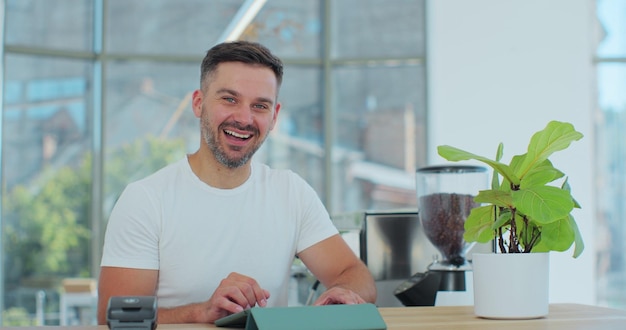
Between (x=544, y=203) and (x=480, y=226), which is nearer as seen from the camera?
(x=544, y=203)

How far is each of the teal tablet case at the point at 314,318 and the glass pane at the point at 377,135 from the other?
5.44 m

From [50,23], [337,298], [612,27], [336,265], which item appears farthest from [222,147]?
[612,27]

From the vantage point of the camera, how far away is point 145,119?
22.3 ft

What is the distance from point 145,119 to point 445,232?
467cm

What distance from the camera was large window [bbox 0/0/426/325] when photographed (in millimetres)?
6336

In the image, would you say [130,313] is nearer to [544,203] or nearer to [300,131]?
[544,203]

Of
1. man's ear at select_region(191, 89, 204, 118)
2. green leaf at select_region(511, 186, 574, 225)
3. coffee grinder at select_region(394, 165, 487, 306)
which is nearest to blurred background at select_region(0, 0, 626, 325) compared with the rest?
coffee grinder at select_region(394, 165, 487, 306)

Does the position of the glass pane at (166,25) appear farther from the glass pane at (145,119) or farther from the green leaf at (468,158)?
the green leaf at (468,158)

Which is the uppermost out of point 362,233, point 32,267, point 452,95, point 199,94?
point 452,95

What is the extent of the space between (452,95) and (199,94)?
463 cm

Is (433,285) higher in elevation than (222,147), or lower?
lower

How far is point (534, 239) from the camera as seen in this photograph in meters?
1.72

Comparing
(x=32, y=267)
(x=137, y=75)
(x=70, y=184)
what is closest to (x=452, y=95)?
(x=137, y=75)

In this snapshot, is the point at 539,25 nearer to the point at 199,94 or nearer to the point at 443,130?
the point at 443,130
